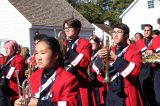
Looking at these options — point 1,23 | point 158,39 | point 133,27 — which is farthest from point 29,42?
point 133,27

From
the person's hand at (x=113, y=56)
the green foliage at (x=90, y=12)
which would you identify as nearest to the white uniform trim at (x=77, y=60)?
the person's hand at (x=113, y=56)

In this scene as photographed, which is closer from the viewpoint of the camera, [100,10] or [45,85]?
[45,85]

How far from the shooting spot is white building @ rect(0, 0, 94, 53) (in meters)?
26.5

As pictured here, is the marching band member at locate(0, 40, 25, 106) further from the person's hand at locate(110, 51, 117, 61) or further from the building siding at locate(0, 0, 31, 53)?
the building siding at locate(0, 0, 31, 53)

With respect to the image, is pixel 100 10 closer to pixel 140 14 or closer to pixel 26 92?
pixel 140 14

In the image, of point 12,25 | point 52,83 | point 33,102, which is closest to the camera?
point 33,102

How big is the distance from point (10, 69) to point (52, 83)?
385cm

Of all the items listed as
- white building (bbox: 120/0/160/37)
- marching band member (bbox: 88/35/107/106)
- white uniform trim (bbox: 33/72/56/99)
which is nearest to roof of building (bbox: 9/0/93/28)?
A: marching band member (bbox: 88/35/107/106)

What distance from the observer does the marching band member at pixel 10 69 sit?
346 inches

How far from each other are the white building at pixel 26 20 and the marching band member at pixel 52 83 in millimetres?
20256

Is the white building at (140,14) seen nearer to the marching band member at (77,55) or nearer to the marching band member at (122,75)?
the marching band member at (77,55)

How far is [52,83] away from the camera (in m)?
5.06

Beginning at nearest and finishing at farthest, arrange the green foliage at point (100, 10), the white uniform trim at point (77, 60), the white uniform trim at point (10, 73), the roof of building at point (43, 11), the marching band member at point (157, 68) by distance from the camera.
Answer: the white uniform trim at point (77, 60), the marching band member at point (157, 68), the white uniform trim at point (10, 73), the roof of building at point (43, 11), the green foliage at point (100, 10)

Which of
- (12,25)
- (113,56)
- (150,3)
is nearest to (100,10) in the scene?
(150,3)
